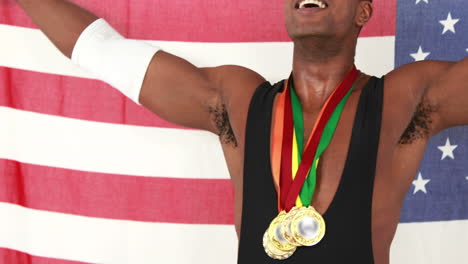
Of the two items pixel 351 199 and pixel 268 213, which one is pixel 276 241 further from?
pixel 351 199

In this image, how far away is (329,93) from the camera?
204 centimetres

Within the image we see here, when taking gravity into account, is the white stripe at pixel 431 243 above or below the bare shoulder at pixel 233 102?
below

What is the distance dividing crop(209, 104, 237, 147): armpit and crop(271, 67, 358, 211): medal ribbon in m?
0.17

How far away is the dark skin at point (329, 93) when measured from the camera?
1902mm

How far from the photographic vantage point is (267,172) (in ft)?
6.28

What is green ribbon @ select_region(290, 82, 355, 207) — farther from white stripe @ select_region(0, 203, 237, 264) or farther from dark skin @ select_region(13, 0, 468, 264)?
white stripe @ select_region(0, 203, 237, 264)

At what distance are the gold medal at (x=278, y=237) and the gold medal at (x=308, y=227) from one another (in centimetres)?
3

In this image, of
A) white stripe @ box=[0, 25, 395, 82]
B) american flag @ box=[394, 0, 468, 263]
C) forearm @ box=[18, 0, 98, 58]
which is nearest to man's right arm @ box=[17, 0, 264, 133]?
forearm @ box=[18, 0, 98, 58]

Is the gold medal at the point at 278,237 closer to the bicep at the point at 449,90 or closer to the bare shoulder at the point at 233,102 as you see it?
the bare shoulder at the point at 233,102

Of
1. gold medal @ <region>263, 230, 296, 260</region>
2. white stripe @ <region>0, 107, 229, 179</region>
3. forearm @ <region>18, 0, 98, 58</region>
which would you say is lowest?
gold medal @ <region>263, 230, 296, 260</region>

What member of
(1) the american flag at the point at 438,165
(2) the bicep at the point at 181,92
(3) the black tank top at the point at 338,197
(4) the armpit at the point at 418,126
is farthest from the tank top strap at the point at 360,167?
(1) the american flag at the point at 438,165

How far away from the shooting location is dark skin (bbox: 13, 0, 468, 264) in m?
1.90

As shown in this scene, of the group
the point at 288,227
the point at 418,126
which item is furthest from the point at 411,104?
the point at 288,227

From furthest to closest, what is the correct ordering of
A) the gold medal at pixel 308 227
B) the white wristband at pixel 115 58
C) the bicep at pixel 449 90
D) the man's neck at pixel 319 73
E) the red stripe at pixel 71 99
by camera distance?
the red stripe at pixel 71 99
the white wristband at pixel 115 58
the man's neck at pixel 319 73
the bicep at pixel 449 90
the gold medal at pixel 308 227
